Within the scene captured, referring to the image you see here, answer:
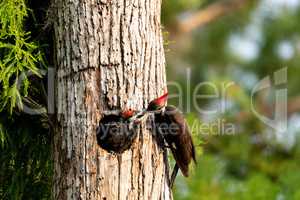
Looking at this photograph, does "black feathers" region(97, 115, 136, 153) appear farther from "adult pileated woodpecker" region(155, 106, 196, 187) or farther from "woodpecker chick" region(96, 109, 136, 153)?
"adult pileated woodpecker" region(155, 106, 196, 187)

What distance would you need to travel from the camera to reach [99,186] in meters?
2.97

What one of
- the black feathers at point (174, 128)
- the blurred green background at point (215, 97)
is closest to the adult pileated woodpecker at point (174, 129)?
the black feathers at point (174, 128)

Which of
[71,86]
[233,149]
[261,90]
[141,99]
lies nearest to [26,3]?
[71,86]

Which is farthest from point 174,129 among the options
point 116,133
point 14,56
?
point 14,56

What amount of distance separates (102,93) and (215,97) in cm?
337

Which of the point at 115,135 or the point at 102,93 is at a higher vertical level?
the point at 102,93

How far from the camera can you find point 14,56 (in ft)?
10.4

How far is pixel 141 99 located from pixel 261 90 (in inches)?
194

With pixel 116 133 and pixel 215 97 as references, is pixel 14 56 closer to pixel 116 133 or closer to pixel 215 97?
pixel 116 133

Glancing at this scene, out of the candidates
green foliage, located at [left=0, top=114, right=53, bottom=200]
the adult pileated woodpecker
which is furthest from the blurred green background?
the adult pileated woodpecker

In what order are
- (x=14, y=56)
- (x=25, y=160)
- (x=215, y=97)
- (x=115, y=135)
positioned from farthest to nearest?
(x=215, y=97)
(x=25, y=160)
(x=14, y=56)
(x=115, y=135)

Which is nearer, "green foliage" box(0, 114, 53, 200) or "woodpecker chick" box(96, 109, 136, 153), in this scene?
"woodpecker chick" box(96, 109, 136, 153)

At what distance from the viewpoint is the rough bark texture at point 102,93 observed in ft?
9.82

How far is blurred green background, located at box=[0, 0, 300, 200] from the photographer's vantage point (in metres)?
3.26
